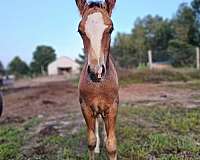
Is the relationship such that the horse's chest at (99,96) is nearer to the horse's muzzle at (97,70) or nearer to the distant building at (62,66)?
the horse's muzzle at (97,70)

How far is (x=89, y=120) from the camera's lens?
357 cm

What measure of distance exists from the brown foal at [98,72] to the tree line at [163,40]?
911 inches

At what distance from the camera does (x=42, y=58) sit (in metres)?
88.9

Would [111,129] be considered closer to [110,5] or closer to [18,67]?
[110,5]

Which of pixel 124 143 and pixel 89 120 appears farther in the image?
pixel 124 143

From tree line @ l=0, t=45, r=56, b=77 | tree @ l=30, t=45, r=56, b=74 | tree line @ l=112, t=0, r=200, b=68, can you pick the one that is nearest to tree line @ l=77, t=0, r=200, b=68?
tree line @ l=112, t=0, r=200, b=68

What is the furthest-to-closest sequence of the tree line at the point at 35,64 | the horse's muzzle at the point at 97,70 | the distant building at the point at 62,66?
the tree line at the point at 35,64, the distant building at the point at 62,66, the horse's muzzle at the point at 97,70

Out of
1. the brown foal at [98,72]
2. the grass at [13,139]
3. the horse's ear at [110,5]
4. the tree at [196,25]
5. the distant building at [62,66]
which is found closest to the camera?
the brown foal at [98,72]

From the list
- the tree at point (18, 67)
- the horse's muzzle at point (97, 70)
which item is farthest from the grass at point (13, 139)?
the tree at point (18, 67)

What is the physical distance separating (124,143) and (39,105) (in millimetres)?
6965

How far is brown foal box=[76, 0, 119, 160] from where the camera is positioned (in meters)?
3.09

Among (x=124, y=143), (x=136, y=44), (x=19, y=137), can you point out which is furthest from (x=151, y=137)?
(x=136, y=44)

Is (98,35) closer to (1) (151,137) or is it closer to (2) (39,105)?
(1) (151,137)

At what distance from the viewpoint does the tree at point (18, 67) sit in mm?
81188
